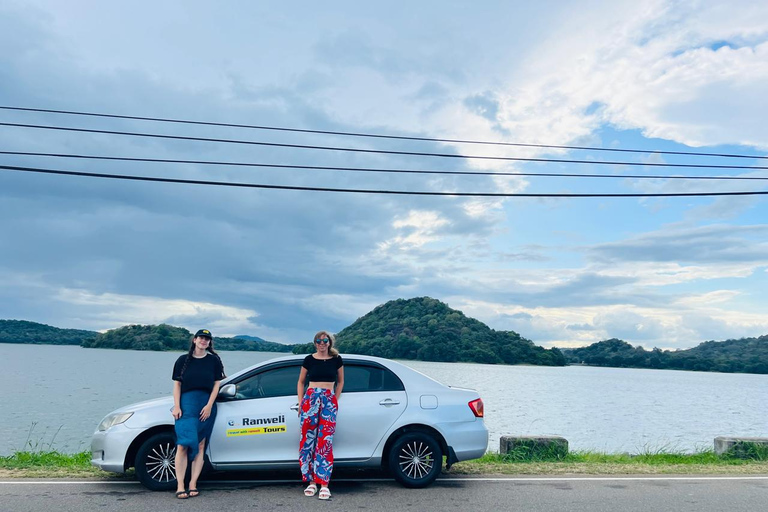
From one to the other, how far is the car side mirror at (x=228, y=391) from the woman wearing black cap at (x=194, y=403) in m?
0.12

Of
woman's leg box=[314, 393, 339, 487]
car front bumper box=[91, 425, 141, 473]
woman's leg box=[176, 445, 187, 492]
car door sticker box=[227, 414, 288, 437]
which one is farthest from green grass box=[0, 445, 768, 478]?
woman's leg box=[314, 393, 339, 487]

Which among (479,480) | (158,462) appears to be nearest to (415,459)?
(479,480)

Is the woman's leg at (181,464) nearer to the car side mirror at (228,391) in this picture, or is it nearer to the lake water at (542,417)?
the car side mirror at (228,391)

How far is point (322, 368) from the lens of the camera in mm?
7805

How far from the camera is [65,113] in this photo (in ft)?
54.0

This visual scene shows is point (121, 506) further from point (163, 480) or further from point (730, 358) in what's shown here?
point (730, 358)

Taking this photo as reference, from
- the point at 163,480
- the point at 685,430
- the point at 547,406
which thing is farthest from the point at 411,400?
the point at 547,406

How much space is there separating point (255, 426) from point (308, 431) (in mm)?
710

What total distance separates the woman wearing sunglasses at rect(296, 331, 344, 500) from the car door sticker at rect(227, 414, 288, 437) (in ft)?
1.25

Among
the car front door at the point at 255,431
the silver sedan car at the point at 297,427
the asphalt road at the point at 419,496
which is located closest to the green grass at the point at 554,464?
the asphalt road at the point at 419,496

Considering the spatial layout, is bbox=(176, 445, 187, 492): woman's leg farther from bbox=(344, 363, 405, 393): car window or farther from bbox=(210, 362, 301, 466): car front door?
bbox=(344, 363, 405, 393): car window

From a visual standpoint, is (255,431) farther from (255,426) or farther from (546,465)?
(546,465)

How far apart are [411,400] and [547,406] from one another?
37.5 m

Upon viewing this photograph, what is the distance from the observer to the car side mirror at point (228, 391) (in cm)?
792
